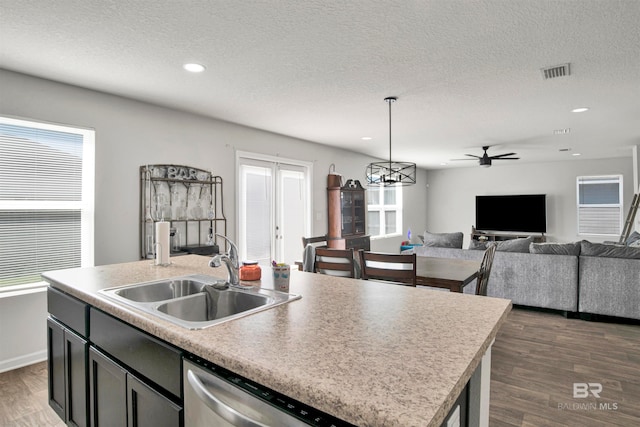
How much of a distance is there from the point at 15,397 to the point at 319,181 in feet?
14.9

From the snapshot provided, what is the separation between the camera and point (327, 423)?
778 millimetres

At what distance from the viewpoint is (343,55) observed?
257 cm

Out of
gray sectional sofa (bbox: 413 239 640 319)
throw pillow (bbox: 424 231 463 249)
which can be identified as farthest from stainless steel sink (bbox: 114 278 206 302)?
throw pillow (bbox: 424 231 463 249)

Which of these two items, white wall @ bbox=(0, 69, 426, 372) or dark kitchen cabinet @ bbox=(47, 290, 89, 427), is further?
white wall @ bbox=(0, 69, 426, 372)

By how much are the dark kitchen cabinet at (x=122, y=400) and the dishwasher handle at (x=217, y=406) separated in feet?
0.58

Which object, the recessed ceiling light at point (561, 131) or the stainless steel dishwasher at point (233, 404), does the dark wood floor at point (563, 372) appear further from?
the recessed ceiling light at point (561, 131)

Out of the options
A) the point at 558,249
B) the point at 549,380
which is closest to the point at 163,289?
the point at 549,380

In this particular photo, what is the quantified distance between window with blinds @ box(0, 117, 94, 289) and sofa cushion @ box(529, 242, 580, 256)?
4892 millimetres

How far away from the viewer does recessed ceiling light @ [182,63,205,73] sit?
8.95 feet

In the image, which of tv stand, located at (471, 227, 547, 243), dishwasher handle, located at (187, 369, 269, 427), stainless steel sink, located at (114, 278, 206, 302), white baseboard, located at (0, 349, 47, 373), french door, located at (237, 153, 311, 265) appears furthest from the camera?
tv stand, located at (471, 227, 547, 243)

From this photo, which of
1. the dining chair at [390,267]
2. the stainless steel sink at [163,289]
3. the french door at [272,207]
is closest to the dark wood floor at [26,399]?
the stainless steel sink at [163,289]

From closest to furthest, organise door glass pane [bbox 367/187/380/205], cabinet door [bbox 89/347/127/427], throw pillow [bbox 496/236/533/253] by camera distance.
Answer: cabinet door [bbox 89/347/127/427], throw pillow [bbox 496/236/533/253], door glass pane [bbox 367/187/380/205]

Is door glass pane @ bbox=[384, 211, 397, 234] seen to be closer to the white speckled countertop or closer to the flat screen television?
the flat screen television

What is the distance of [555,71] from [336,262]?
2.32 metres
